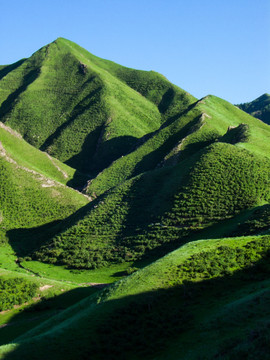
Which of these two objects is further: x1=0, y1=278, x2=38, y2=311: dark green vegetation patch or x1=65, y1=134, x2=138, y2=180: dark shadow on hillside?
x1=65, y1=134, x2=138, y2=180: dark shadow on hillside

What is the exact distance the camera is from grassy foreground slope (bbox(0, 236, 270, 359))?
65.7 feet

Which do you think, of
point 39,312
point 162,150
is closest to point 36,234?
point 39,312

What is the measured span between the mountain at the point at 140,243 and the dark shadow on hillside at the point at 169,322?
0.10 m

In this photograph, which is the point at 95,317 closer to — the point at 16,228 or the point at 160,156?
the point at 16,228

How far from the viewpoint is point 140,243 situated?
69.4 m

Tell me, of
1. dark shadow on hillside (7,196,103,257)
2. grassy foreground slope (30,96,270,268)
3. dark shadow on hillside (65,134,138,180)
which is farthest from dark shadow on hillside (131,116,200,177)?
dark shadow on hillside (7,196,103,257)

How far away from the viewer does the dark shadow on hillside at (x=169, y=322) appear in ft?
68.4

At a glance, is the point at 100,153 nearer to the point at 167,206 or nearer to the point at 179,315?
the point at 167,206

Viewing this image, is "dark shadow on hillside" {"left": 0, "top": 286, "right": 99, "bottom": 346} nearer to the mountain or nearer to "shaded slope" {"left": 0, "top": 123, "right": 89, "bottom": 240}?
the mountain

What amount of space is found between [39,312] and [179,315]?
2777cm

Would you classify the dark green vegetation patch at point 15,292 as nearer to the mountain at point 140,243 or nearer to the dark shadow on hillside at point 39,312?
the mountain at point 140,243

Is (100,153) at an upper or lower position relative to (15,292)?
upper

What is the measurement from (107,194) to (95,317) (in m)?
64.3

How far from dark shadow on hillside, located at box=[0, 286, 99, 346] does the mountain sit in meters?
0.22
